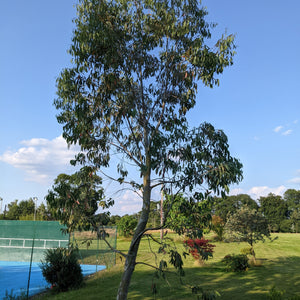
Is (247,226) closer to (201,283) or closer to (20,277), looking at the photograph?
(201,283)

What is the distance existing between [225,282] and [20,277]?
13333 millimetres

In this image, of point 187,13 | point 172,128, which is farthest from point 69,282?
point 187,13

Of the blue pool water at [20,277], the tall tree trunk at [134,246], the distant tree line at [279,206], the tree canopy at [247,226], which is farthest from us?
the distant tree line at [279,206]

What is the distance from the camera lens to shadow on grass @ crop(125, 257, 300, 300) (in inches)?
506

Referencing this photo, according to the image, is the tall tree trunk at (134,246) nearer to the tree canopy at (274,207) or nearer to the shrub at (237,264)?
the shrub at (237,264)

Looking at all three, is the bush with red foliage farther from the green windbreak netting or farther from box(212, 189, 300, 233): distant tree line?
box(212, 189, 300, 233): distant tree line

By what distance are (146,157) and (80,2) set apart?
18.9ft

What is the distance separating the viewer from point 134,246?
9.27 metres

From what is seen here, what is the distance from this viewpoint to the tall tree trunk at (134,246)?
883cm

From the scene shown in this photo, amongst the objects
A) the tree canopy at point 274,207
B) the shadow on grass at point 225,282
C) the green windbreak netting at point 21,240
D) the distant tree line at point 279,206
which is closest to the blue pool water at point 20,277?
the green windbreak netting at point 21,240

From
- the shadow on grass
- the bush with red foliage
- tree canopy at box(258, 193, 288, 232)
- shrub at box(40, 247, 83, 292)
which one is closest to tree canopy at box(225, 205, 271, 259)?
the shadow on grass

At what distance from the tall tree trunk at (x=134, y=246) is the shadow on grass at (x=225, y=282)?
249cm

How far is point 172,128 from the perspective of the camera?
34.7 ft

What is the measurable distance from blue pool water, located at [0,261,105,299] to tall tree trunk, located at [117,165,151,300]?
21.1 ft
